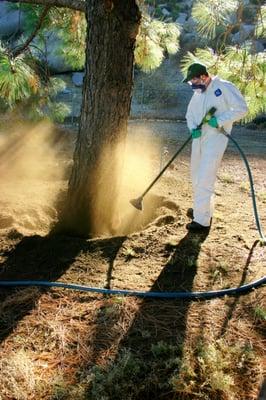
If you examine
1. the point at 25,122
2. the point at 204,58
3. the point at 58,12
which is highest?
the point at 58,12

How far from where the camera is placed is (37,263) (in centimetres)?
345

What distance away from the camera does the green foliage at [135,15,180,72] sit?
15.5 ft

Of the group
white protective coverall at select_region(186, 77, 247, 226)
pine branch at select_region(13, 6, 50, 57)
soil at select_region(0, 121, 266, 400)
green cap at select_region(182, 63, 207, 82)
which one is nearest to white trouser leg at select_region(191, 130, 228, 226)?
white protective coverall at select_region(186, 77, 247, 226)

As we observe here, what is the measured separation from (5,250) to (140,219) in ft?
5.35

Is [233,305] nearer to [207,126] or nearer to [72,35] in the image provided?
[207,126]

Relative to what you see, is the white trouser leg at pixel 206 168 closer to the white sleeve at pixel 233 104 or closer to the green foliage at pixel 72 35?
the white sleeve at pixel 233 104

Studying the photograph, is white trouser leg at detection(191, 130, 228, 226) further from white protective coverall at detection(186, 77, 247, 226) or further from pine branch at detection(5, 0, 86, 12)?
pine branch at detection(5, 0, 86, 12)

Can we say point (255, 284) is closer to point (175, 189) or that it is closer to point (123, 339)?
point (123, 339)

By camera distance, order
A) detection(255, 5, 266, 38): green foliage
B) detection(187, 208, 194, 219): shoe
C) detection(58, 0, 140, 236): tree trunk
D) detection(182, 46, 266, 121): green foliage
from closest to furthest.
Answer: detection(58, 0, 140, 236): tree trunk
detection(255, 5, 266, 38): green foliage
detection(182, 46, 266, 121): green foliage
detection(187, 208, 194, 219): shoe

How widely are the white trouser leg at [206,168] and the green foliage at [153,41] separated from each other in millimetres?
1398

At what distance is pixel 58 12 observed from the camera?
15.5ft

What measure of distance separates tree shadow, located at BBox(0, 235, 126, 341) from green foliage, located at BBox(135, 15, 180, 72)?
2190 mm

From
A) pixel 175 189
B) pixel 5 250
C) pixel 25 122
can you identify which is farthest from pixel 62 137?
pixel 5 250

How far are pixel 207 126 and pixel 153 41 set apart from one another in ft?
4.97
